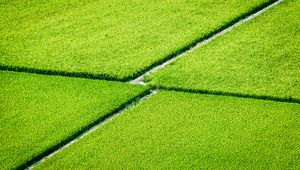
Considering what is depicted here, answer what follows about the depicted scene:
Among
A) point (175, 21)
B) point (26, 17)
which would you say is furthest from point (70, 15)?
point (175, 21)

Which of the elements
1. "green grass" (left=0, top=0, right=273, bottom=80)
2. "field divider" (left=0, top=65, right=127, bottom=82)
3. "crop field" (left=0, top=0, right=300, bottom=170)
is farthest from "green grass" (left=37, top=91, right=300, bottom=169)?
"green grass" (left=0, top=0, right=273, bottom=80)

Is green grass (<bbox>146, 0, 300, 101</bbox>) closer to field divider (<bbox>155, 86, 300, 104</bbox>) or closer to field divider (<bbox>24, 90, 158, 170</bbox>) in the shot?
field divider (<bbox>155, 86, 300, 104</bbox>)

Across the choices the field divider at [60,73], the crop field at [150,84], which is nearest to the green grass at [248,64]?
the crop field at [150,84]

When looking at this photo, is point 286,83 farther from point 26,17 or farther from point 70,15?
point 26,17

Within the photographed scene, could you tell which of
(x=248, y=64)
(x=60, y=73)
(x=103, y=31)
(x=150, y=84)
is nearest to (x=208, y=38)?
(x=248, y=64)

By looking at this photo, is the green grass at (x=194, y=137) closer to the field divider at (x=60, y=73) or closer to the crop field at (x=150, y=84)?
the crop field at (x=150, y=84)

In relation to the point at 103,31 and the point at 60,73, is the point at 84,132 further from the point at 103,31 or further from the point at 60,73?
the point at 103,31
